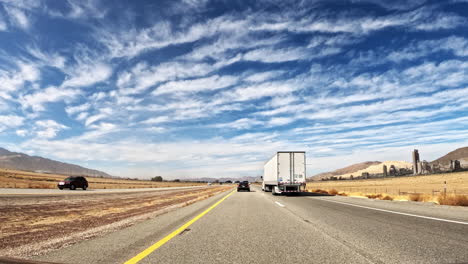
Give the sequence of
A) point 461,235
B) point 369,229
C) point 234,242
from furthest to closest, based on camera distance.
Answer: point 369,229 < point 461,235 < point 234,242

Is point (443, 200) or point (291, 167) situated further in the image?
point (291, 167)

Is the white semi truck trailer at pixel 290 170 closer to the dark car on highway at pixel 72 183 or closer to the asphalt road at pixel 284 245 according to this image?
the asphalt road at pixel 284 245

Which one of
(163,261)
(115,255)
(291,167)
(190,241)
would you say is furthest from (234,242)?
(291,167)

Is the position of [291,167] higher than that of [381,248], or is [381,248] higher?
[291,167]

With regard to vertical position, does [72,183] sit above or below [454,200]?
above

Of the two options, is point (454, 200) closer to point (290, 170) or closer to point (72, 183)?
Result: point (290, 170)

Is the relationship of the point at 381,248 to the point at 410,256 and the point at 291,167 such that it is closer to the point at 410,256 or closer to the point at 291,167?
the point at 410,256

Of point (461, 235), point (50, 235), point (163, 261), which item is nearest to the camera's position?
point (163, 261)

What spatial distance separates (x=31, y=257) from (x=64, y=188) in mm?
35044

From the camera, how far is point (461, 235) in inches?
229

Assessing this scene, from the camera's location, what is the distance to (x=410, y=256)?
425cm

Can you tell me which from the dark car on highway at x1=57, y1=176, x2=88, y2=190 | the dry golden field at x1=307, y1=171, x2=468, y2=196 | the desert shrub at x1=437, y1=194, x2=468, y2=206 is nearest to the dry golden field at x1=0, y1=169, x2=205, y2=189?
the dark car on highway at x1=57, y1=176, x2=88, y2=190

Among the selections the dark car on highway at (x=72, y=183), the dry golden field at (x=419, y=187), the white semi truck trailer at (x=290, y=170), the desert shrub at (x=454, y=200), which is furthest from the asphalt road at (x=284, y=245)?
the dark car on highway at (x=72, y=183)

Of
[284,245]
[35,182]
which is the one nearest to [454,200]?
[284,245]
